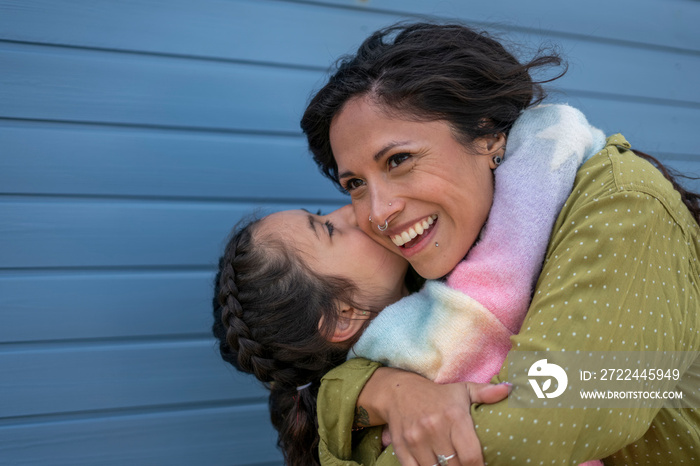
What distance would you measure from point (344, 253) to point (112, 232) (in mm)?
1019

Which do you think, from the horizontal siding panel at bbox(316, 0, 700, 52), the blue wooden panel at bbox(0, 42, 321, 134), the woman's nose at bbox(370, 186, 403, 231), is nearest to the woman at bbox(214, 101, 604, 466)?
the woman's nose at bbox(370, 186, 403, 231)

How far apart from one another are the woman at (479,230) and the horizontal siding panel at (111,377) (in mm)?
858

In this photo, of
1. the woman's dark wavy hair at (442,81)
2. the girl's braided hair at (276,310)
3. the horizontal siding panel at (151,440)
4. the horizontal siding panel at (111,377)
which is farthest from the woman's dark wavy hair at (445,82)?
the horizontal siding panel at (151,440)

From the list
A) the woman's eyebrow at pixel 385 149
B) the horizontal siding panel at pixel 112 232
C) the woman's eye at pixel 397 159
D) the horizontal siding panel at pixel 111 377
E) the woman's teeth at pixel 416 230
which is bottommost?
the horizontal siding panel at pixel 111 377

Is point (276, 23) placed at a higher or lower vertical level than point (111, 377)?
higher

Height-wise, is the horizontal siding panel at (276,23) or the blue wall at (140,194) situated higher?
the horizontal siding panel at (276,23)

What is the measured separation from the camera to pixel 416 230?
173 centimetres

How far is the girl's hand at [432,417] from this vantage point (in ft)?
4.33

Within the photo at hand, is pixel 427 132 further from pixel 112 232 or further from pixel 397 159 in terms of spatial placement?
pixel 112 232

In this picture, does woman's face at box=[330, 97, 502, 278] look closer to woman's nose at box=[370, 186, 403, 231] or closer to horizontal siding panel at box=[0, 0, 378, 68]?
woman's nose at box=[370, 186, 403, 231]

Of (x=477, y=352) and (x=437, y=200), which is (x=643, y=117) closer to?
(x=437, y=200)

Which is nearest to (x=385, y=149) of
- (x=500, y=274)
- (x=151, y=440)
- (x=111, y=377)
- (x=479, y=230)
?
(x=479, y=230)

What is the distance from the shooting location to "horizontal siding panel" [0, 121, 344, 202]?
217 centimetres

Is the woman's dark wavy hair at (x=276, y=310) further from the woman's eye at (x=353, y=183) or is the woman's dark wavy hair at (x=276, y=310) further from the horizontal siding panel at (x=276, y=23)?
the horizontal siding panel at (x=276, y=23)
